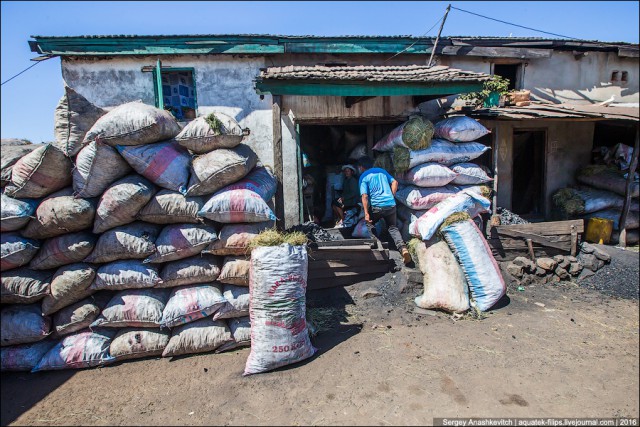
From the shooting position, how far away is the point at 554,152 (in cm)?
884

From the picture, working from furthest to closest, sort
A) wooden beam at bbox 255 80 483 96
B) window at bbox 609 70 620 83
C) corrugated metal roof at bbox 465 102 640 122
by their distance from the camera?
window at bbox 609 70 620 83
corrugated metal roof at bbox 465 102 640 122
wooden beam at bbox 255 80 483 96

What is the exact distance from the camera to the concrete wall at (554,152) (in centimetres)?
847

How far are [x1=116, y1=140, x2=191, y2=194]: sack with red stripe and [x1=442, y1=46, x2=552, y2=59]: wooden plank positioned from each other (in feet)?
20.0

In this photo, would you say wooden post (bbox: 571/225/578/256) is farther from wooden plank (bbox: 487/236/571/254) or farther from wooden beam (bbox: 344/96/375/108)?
wooden beam (bbox: 344/96/375/108)

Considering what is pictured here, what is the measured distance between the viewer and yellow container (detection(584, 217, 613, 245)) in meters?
7.84

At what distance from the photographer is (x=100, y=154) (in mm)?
4023

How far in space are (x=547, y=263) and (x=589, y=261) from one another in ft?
2.85

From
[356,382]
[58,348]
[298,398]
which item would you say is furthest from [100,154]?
[356,382]

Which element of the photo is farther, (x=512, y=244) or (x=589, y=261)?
(x=512, y=244)

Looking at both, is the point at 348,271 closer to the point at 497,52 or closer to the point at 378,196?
the point at 378,196

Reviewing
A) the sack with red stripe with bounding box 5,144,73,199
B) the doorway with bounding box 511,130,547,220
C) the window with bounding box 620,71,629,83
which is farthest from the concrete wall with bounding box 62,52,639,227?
the window with bounding box 620,71,629,83

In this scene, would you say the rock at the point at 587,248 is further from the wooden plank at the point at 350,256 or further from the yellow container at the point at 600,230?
the wooden plank at the point at 350,256

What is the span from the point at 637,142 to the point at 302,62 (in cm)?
664

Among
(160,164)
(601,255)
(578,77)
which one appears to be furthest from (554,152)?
(160,164)
